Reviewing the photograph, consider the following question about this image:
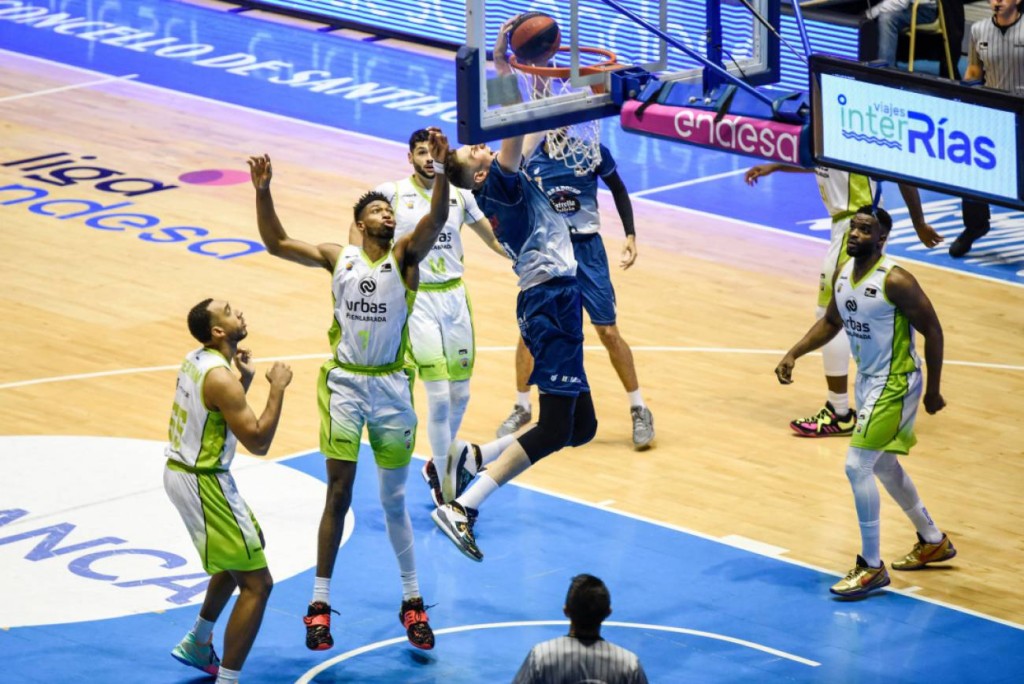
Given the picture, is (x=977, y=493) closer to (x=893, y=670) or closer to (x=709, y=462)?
(x=709, y=462)

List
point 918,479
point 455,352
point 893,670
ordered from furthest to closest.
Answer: point 918,479
point 455,352
point 893,670

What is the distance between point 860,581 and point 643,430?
2652mm

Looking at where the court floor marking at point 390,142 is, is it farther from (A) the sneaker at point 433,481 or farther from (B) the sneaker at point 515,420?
(A) the sneaker at point 433,481

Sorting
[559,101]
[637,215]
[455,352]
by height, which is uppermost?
[559,101]

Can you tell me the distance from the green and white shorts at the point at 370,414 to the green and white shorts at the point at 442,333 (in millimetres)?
1672

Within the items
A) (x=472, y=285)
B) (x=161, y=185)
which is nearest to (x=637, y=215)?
(x=472, y=285)

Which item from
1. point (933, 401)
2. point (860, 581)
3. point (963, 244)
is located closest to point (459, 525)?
point (860, 581)

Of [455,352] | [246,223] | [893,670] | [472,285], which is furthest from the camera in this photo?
[246,223]

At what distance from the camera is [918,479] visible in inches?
493

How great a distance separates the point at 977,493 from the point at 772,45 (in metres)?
3.18

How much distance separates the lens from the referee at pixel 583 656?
7.07 metres

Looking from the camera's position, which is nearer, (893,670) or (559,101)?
(893,670)

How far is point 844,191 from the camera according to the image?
13242 mm

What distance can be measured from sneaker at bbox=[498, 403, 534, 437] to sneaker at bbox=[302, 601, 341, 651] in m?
3.54
